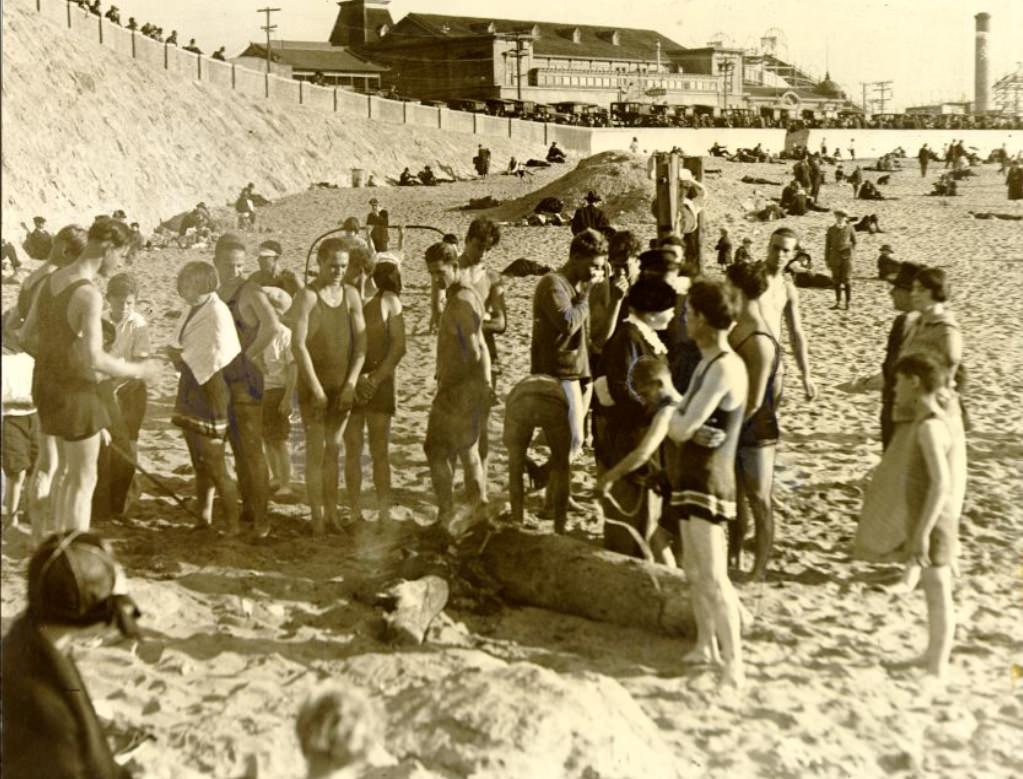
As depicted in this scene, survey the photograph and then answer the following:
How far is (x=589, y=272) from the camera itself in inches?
170

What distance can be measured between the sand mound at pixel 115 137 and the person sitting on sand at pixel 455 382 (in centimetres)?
200

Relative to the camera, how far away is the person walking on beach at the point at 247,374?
4211 millimetres

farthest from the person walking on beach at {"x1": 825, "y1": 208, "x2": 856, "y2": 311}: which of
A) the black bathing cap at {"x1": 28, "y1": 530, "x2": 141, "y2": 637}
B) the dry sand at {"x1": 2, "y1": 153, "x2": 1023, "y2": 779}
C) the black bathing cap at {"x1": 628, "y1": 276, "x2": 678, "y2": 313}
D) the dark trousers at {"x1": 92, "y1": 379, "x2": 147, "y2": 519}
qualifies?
the black bathing cap at {"x1": 28, "y1": 530, "x2": 141, "y2": 637}

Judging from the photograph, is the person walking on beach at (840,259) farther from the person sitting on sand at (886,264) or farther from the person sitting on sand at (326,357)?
the person sitting on sand at (326,357)

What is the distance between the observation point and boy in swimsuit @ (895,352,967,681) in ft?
11.2

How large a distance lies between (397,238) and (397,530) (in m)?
4.58

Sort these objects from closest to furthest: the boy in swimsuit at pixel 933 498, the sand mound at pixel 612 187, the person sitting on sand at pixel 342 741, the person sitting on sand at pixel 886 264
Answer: the person sitting on sand at pixel 342 741 → the boy in swimsuit at pixel 933 498 → the person sitting on sand at pixel 886 264 → the sand mound at pixel 612 187

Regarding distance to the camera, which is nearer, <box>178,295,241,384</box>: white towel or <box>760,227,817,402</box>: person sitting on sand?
<box>178,295,241,384</box>: white towel

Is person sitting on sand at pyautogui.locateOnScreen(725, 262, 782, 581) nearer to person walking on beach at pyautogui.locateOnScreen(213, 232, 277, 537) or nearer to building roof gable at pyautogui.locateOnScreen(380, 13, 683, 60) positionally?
person walking on beach at pyautogui.locateOnScreen(213, 232, 277, 537)

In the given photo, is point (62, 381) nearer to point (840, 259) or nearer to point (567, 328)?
point (567, 328)

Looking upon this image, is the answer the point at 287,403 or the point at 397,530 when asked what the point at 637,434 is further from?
the point at 287,403

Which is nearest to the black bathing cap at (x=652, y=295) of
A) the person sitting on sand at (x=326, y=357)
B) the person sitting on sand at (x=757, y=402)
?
the person sitting on sand at (x=757, y=402)

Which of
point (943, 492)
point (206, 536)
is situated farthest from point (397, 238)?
point (943, 492)

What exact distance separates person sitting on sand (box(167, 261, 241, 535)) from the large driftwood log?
1.14 meters
